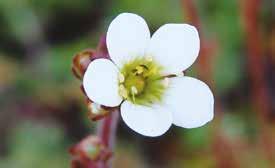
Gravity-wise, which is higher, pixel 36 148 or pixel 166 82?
pixel 166 82

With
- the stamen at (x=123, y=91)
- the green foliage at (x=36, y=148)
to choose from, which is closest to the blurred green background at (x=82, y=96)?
the green foliage at (x=36, y=148)

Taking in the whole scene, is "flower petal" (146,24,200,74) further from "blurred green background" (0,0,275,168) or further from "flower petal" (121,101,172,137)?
"blurred green background" (0,0,275,168)

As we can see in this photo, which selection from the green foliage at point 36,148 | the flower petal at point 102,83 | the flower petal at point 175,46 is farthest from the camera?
the green foliage at point 36,148

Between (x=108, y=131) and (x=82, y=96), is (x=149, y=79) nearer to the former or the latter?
(x=108, y=131)

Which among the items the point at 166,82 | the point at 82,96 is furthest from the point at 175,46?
the point at 82,96

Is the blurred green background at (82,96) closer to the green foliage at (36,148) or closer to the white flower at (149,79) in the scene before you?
the green foliage at (36,148)

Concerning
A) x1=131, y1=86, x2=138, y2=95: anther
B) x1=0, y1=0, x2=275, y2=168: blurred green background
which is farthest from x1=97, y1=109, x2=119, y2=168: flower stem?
x1=0, y1=0, x2=275, y2=168: blurred green background

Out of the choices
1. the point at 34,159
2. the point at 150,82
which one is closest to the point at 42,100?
the point at 34,159

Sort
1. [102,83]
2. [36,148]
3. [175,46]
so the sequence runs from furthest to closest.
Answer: [36,148]
[175,46]
[102,83]
